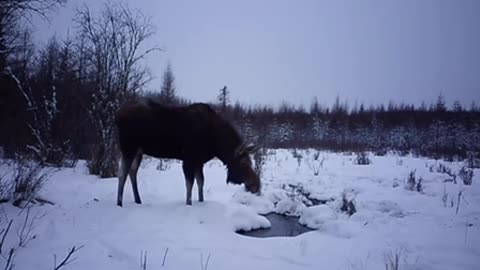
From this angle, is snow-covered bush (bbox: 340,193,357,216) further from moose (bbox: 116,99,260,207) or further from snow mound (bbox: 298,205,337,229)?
moose (bbox: 116,99,260,207)

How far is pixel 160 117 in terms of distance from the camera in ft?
22.0

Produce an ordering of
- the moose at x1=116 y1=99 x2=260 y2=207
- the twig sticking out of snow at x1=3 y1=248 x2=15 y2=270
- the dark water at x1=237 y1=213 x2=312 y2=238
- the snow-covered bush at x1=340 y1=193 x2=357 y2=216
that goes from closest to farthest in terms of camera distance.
Answer: the twig sticking out of snow at x1=3 y1=248 x2=15 y2=270, the dark water at x1=237 y1=213 x2=312 y2=238, the moose at x1=116 y1=99 x2=260 y2=207, the snow-covered bush at x1=340 y1=193 x2=357 y2=216

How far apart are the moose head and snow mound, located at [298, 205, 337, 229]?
3.81 feet

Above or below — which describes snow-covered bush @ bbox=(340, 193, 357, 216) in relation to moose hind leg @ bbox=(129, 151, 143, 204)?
below

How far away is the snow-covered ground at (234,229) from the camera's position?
3.95m

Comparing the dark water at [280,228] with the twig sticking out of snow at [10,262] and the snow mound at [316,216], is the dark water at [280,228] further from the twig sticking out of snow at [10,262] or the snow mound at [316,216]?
the twig sticking out of snow at [10,262]

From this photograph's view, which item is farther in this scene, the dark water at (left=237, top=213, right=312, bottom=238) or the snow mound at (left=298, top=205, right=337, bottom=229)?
the snow mound at (left=298, top=205, right=337, bottom=229)

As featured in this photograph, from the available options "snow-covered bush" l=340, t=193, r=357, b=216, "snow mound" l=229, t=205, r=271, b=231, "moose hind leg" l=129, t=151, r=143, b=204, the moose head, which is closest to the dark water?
"snow mound" l=229, t=205, r=271, b=231

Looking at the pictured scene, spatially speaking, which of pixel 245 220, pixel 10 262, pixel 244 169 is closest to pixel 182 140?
pixel 244 169

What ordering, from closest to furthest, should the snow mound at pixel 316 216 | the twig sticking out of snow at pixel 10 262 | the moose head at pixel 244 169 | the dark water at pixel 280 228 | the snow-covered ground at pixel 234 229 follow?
the twig sticking out of snow at pixel 10 262 → the snow-covered ground at pixel 234 229 → the dark water at pixel 280 228 → the snow mound at pixel 316 216 → the moose head at pixel 244 169

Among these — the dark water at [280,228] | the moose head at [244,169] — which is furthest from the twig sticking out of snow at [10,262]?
the moose head at [244,169]

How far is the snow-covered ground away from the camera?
395cm

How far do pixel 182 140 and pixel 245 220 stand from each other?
2086mm

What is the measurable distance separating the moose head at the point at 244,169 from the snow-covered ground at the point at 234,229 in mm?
628
